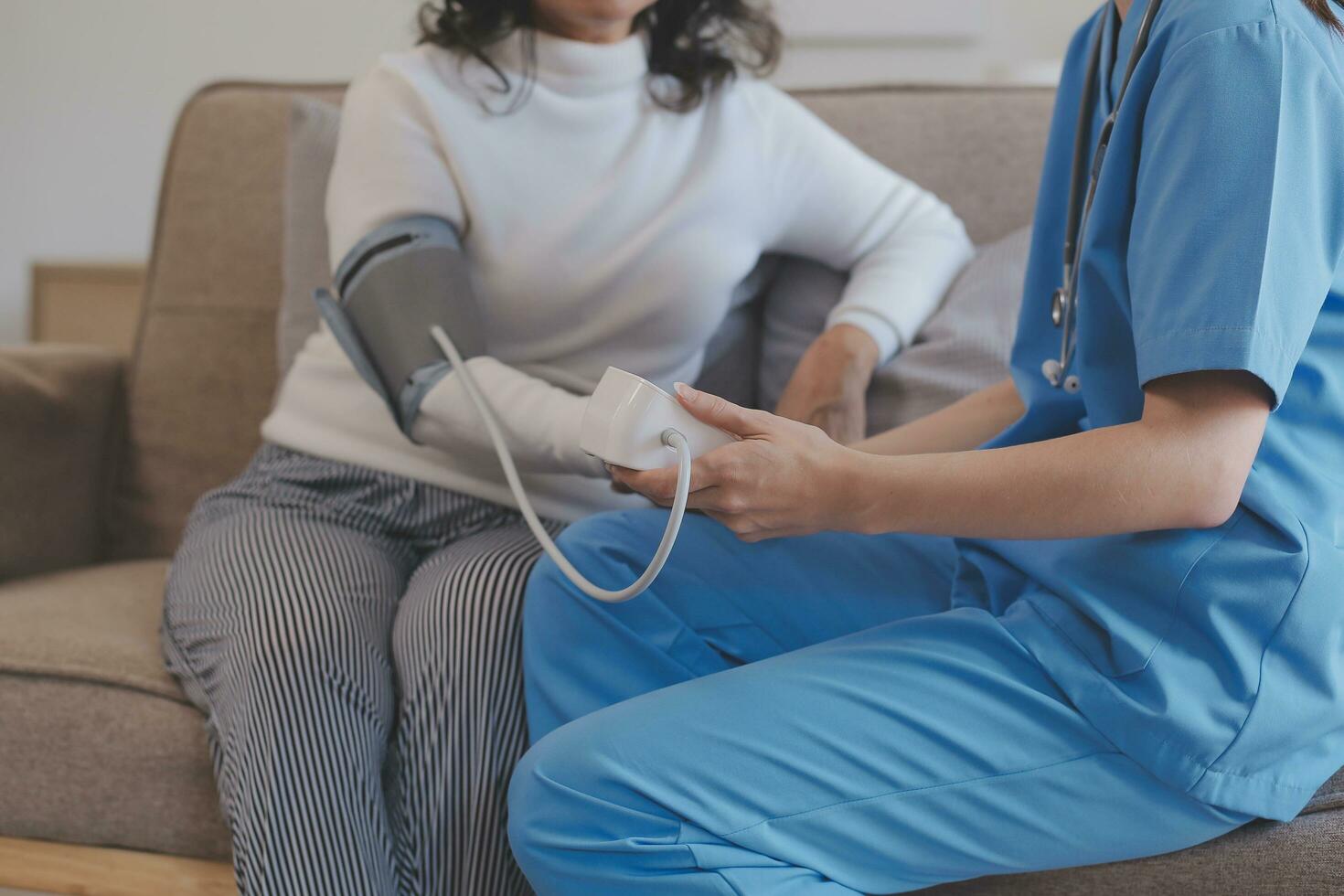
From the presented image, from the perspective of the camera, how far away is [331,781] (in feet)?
2.67

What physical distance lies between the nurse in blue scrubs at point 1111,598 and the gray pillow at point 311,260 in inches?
23.9

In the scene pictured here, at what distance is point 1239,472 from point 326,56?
201 cm

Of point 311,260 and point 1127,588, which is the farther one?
point 311,260

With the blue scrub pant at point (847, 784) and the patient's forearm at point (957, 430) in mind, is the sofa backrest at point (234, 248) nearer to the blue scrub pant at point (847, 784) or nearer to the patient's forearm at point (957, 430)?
the patient's forearm at point (957, 430)

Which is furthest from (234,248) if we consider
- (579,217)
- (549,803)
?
(549,803)

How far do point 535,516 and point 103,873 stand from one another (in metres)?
0.48

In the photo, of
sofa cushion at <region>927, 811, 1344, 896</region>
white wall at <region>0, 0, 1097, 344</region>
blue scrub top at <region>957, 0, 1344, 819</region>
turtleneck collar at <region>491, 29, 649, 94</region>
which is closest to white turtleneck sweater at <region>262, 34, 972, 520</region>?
turtleneck collar at <region>491, 29, 649, 94</region>

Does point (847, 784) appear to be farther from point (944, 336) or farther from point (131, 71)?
point (131, 71)

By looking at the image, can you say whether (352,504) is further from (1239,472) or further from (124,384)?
(1239,472)

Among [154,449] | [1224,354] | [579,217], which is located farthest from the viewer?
[154,449]

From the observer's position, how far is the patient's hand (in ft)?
3.68

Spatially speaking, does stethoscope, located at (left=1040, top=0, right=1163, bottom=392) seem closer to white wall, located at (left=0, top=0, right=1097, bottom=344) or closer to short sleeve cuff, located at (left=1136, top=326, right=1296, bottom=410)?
short sleeve cuff, located at (left=1136, top=326, right=1296, bottom=410)

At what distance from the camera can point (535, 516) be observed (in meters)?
0.92

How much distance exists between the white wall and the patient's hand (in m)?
1.12
